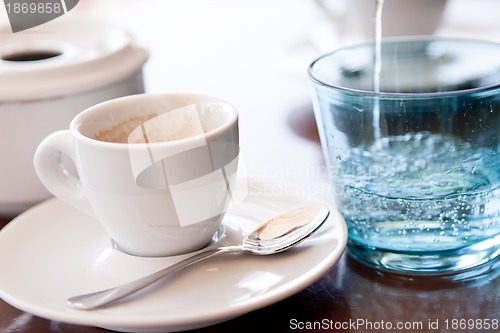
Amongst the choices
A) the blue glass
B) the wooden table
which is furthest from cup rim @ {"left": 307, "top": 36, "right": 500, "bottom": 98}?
the wooden table

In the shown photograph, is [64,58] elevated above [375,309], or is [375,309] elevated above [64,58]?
[64,58]

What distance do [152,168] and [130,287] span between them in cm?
7

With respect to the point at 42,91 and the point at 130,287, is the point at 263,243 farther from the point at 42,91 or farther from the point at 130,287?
the point at 42,91

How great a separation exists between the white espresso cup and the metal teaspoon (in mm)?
24

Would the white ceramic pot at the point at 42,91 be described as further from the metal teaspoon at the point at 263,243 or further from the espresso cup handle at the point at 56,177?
the metal teaspoon at the point at 263,243

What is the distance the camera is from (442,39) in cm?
52

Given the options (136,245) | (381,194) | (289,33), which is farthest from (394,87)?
(289,33)

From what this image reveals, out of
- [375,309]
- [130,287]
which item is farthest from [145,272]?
[375,309]

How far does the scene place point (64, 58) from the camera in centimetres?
53

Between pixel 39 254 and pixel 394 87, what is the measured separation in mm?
311

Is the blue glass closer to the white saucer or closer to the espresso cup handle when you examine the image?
the white saucer

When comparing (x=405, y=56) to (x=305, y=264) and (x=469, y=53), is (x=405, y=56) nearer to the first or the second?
(x=469, y=53)

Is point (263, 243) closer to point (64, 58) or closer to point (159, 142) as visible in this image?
point (159, 142)

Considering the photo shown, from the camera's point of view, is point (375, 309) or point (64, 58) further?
point (64, 58)
